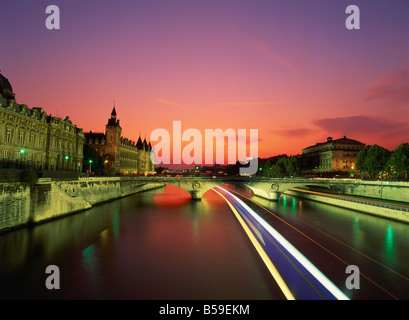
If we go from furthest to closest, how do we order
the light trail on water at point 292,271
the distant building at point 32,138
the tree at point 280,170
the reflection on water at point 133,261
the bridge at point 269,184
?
the tree at point 280,170
the bridge at point 269,184
the distant building at point 32,138
the reflection on water at point 133,261
the light trail on water at point 292,271

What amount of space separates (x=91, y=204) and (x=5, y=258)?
91.6ft

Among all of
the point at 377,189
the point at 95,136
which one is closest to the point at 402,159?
the point at 377,189

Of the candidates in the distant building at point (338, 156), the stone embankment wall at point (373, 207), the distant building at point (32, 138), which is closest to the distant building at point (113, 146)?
the distant building at point (32, 138)

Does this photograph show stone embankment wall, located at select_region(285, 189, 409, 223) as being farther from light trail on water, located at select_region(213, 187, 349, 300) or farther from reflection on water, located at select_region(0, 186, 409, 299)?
light trail on water, located at select_region(213, 187, 349, 300)

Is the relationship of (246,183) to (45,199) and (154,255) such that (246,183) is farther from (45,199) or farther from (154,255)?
(45,199)

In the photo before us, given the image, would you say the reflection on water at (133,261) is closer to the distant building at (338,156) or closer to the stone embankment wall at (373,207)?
Result: the stone embankment wall at (373,207)

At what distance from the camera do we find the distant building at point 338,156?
390 feet

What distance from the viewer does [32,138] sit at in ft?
161

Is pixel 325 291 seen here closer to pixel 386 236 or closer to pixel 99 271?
pixel 99 271

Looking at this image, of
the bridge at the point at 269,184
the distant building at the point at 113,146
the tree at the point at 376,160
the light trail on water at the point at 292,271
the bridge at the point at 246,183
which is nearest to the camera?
the light trail on water at the point at 292,271

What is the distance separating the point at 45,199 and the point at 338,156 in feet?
390

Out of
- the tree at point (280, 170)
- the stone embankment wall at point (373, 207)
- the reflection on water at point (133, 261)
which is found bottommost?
the reflection on water at point (133, 261)

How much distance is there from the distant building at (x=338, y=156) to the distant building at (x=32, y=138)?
106 meters

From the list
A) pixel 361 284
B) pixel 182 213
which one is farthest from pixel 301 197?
pixel 361 284
